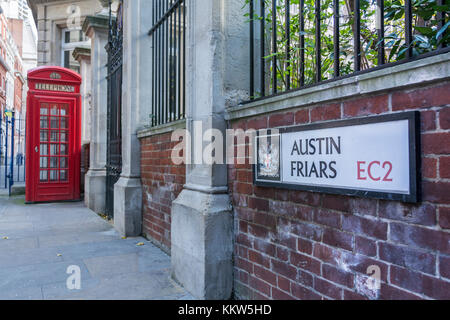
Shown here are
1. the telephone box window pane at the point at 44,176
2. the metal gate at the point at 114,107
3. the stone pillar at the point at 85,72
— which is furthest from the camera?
the stone pillar at the point at 85,72

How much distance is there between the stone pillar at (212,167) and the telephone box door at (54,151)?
250 inches

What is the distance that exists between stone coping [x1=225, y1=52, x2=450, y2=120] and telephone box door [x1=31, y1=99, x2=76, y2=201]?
7.22 metres

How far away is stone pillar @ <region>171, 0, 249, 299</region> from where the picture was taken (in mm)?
2730

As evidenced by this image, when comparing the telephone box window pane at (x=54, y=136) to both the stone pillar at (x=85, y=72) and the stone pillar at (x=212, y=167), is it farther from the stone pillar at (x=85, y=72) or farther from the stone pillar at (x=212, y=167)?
the stone pillar at (x=212, y=167)

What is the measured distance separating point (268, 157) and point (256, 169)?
0.51 ft

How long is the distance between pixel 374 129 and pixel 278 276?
3.89ft

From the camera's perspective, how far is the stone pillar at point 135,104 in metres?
4.98

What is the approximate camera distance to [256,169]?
2.49 meters

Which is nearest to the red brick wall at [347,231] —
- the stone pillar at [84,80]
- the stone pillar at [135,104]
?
the stone pillar at [135,104]

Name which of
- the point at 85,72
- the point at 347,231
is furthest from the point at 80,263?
the point at 85,72

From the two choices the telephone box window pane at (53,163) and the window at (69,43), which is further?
the window at (69,43)

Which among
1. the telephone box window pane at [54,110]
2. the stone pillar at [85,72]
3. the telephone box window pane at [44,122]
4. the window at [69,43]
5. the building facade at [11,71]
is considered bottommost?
the telephone box window pane at [44,122]

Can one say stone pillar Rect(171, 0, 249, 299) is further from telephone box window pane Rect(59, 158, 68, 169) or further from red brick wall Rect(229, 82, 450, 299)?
telephone box window pane Rect(59, 158, 68, 169)

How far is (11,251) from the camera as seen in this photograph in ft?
13.6
